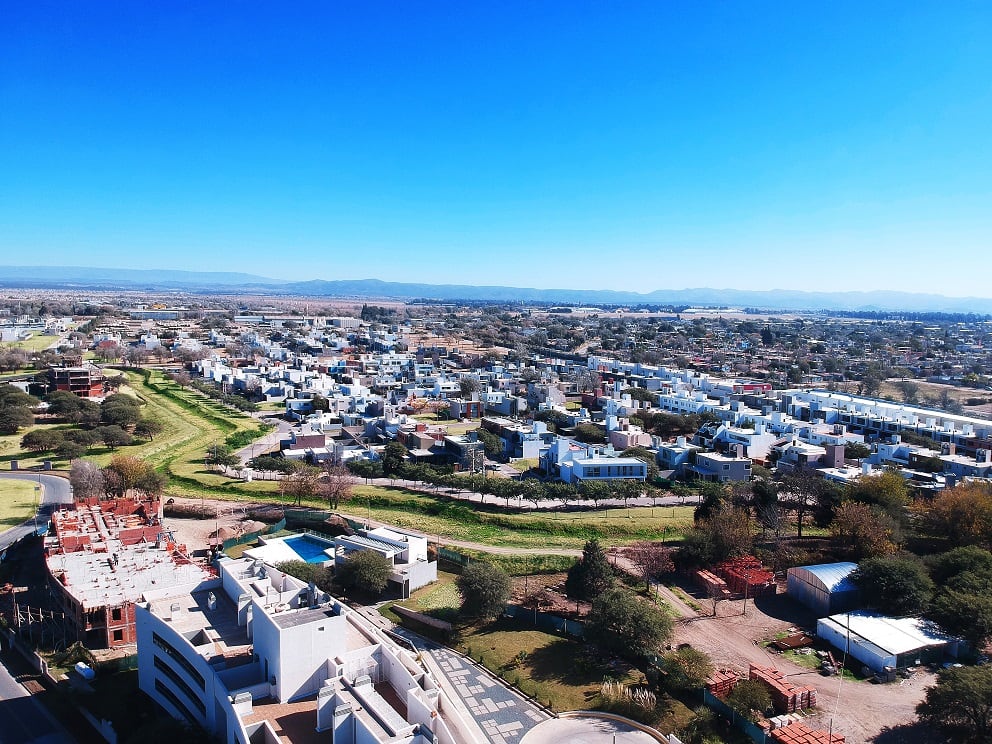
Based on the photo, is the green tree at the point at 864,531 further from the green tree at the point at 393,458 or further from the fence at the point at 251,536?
the fence at the point at 251,536

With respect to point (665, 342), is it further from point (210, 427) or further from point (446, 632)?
point (446, 632)

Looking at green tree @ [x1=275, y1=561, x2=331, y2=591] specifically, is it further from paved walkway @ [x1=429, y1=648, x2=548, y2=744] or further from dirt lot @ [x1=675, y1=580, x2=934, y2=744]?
dirt lot @ [x1=675, y1=580, x2=934, y2=744]

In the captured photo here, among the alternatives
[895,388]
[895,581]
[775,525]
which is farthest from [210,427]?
[895,388]

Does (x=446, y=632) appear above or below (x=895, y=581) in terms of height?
below

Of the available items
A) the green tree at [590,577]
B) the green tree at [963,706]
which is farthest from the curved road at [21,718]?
the green tree at [963,706]

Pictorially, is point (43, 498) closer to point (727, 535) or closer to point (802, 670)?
point (727, 535)

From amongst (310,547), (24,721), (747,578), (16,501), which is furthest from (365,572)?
(16,501)
